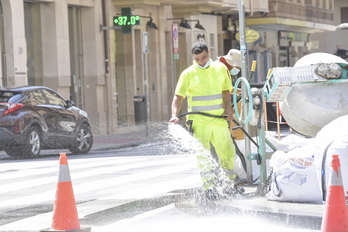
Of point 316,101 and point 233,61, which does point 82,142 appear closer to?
point 233,61

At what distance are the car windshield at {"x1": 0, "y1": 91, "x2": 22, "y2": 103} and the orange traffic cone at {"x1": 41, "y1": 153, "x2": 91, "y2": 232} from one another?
11.7 m

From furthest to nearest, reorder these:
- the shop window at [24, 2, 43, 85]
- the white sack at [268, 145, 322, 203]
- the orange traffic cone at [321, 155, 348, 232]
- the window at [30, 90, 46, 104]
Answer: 1. the shop window at [24, 2, 43, 85]
2. the window at [30, 90, 46, 104]
3. the white sack at [268, 145, 322, 203]
4. the orange traffic cone at [321, 155, 348, 232]

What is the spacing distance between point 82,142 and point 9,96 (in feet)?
8.68

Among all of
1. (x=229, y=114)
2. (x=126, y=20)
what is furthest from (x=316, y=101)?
(x=126, y=20)

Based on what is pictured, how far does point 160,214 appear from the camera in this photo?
10.2 metres

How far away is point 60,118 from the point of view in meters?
21.8

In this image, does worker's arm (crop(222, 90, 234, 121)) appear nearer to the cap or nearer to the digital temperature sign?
the cap

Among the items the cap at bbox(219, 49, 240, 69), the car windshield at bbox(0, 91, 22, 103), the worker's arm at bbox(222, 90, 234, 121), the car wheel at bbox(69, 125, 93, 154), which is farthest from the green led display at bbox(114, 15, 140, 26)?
the worker's arm at bbox(222, 90, 234, 121)

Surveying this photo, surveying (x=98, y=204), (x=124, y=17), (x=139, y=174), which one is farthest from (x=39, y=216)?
(x=124, y=17)

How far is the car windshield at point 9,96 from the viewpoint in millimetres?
20550

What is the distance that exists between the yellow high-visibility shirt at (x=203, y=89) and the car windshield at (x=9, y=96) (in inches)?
385

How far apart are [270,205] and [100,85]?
2332cm

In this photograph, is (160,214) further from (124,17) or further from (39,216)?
(124,17)

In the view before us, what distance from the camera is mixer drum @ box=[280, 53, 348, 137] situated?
11227mm
